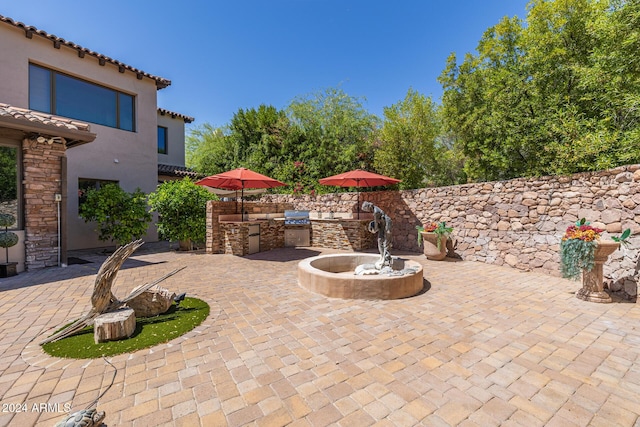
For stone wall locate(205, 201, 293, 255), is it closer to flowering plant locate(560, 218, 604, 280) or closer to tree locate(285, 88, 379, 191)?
tree locate(285, 88, 379, 191)

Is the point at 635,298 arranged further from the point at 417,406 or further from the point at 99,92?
the point at 99,92

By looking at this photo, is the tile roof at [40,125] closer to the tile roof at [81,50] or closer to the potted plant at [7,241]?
the potted plant at [7,241]

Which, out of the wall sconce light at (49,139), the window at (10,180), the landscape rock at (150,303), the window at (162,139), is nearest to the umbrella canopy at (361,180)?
the landscape rock at (150,303)

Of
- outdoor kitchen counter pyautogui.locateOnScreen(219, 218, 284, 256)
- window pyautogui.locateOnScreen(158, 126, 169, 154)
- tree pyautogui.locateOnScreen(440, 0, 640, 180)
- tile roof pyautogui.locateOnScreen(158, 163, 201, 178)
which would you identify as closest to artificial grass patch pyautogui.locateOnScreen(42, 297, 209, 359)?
outdoor kitchen counter pyautogui.locateOnScreen(219, 218, 284, 256)

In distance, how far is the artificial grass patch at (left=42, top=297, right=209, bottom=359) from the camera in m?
3.26

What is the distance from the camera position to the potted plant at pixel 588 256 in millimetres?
5004

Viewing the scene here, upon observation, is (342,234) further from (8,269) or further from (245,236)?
(8,269)

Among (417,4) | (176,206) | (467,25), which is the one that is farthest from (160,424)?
(467,25)

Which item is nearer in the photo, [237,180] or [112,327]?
[112,327]

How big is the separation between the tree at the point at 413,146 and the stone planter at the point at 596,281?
8.85 meters

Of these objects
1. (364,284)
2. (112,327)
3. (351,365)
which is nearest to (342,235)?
(364,284)

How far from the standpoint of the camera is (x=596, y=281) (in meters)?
5.17

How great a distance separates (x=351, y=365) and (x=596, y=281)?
5306 millimetres

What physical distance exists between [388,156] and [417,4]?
6976mm
